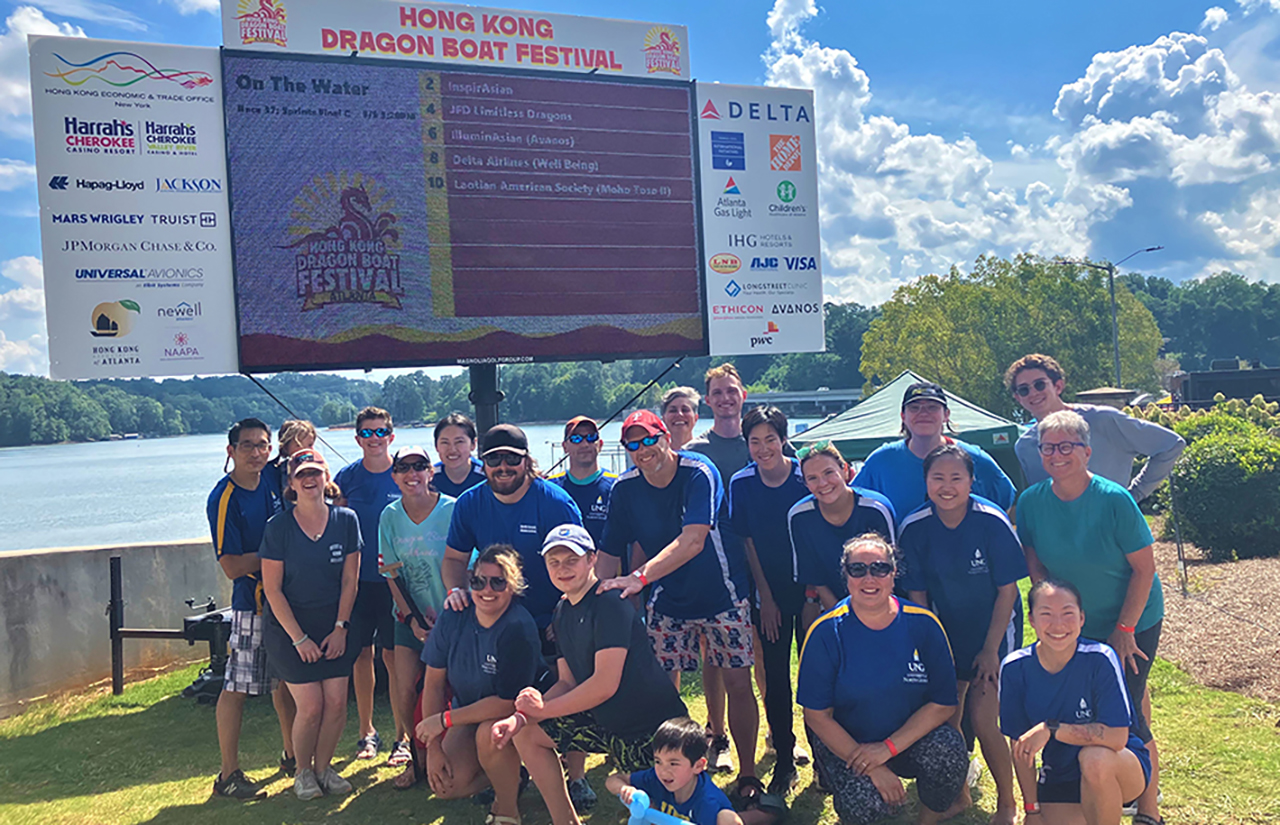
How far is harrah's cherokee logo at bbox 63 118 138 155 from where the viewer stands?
625 centimetres

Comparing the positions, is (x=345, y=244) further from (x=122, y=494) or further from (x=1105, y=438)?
(x=122, y=494)

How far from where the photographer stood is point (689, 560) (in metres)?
3.82

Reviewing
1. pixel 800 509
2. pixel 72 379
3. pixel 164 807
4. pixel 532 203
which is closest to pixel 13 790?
pixel 164 807

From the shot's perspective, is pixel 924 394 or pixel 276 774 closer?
pixel 924 394

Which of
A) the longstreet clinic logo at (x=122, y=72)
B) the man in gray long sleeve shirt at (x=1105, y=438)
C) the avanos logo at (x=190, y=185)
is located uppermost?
the longstreet clinic logo at (x=122, y=72)

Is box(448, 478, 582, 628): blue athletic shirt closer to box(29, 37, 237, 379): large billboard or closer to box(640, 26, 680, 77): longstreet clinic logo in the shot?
box(29, 37, 237, 379): large billboard

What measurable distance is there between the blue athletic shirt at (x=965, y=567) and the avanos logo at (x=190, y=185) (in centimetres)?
556

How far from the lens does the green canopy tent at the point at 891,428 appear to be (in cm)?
1098

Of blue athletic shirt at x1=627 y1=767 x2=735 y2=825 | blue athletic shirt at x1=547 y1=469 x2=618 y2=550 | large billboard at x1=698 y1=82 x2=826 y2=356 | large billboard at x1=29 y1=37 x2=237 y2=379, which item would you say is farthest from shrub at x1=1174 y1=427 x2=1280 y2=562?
large billboard at x1=29 y1=37 x2=237 y2=379

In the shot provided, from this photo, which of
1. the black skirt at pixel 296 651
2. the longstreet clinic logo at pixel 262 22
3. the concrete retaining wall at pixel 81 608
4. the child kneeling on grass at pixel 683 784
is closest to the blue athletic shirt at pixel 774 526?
the child kneeling on grass at pixel 683 784

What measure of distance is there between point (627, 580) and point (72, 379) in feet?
16.8

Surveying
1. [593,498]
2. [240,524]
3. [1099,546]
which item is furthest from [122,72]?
[1099,546]

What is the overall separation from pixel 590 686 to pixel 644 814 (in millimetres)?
554

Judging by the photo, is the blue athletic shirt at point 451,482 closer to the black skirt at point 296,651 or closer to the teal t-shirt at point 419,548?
the teal t-shirt at point 419,548
